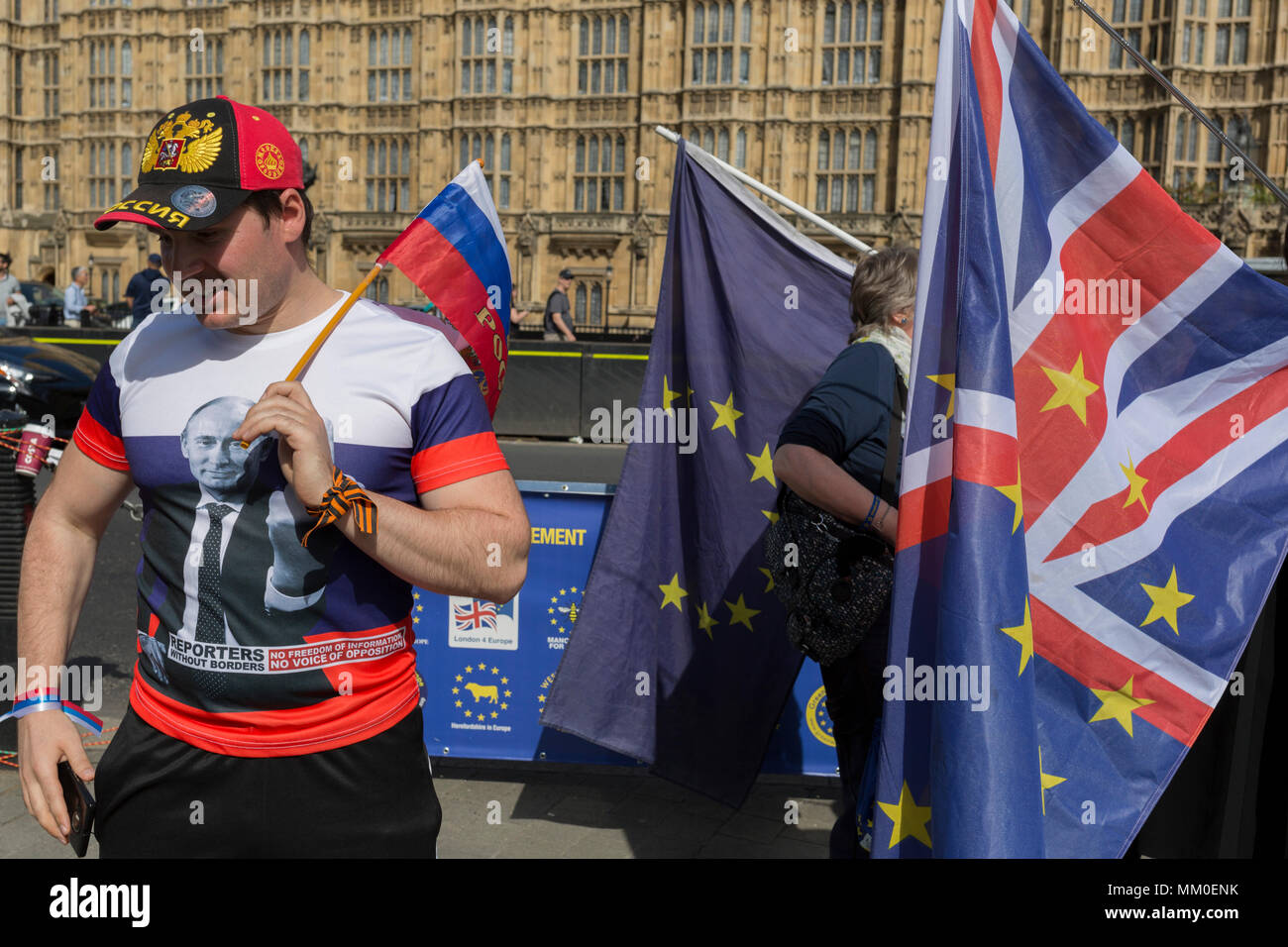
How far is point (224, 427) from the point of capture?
1786mm

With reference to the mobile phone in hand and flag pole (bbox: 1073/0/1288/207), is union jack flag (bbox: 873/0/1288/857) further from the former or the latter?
the mobile phone in hand

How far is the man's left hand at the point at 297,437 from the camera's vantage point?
161 centimetres

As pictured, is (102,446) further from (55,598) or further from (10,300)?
(10,300)

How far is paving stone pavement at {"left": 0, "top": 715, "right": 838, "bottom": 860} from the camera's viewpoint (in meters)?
3.72

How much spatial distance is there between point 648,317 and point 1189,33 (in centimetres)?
1513

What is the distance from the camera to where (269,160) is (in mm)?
1794

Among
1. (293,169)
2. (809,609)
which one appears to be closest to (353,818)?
(293,169)

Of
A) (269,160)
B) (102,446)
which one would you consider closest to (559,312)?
(102,446)

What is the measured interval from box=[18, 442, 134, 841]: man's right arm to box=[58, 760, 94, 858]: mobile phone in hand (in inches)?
0.7

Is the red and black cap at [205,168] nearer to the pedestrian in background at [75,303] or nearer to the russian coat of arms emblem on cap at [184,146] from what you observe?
the russian coat of arms emblem on cap at [184,146]

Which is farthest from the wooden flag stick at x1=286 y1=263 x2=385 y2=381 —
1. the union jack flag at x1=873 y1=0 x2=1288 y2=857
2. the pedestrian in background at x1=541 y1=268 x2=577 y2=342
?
the pedestrian in background at x1=541 y1=268 x2=577 y2=342

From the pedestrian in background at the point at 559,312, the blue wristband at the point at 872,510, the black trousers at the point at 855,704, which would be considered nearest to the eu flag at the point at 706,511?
the black trousers at the point at 855,704

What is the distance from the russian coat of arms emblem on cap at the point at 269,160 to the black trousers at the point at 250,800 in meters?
0.89
